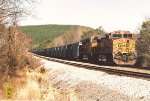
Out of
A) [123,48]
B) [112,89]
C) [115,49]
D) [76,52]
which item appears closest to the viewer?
[112,89]

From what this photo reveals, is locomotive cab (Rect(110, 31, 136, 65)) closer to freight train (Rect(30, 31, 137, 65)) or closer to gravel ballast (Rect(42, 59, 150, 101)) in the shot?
freight train (Rect(30, 31, 137, 65))

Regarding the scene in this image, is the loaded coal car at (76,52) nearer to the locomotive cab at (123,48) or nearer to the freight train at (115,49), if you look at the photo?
the freight train at (115,49)

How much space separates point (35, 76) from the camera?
1051 inches

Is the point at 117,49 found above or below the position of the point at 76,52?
above

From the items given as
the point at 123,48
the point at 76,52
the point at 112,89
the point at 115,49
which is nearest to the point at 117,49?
the point at 115,49

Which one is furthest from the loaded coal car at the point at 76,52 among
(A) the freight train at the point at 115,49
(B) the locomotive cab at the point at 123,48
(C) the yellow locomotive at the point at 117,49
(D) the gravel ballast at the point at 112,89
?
(D) the gravel ballast at the point at 112,89

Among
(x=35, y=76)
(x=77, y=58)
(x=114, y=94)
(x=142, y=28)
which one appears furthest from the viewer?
(x=142, y=28)

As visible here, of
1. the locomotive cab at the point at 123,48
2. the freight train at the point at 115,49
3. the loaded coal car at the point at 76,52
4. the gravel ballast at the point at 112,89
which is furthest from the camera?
the loaded coal car at the point at 76,52

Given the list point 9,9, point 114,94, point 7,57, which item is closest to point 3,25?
point 9,9

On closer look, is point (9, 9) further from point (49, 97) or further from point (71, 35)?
point (71, 35)

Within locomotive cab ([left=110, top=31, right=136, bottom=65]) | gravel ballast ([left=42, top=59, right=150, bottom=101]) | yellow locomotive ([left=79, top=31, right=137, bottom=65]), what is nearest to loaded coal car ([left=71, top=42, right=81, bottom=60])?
yellow locomotive ([left=79, top=31, right=137, bottom=65])

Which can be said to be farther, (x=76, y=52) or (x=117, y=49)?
(x=76, y=52)

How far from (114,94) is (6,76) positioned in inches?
370

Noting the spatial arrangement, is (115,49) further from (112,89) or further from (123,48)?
(112,89)
